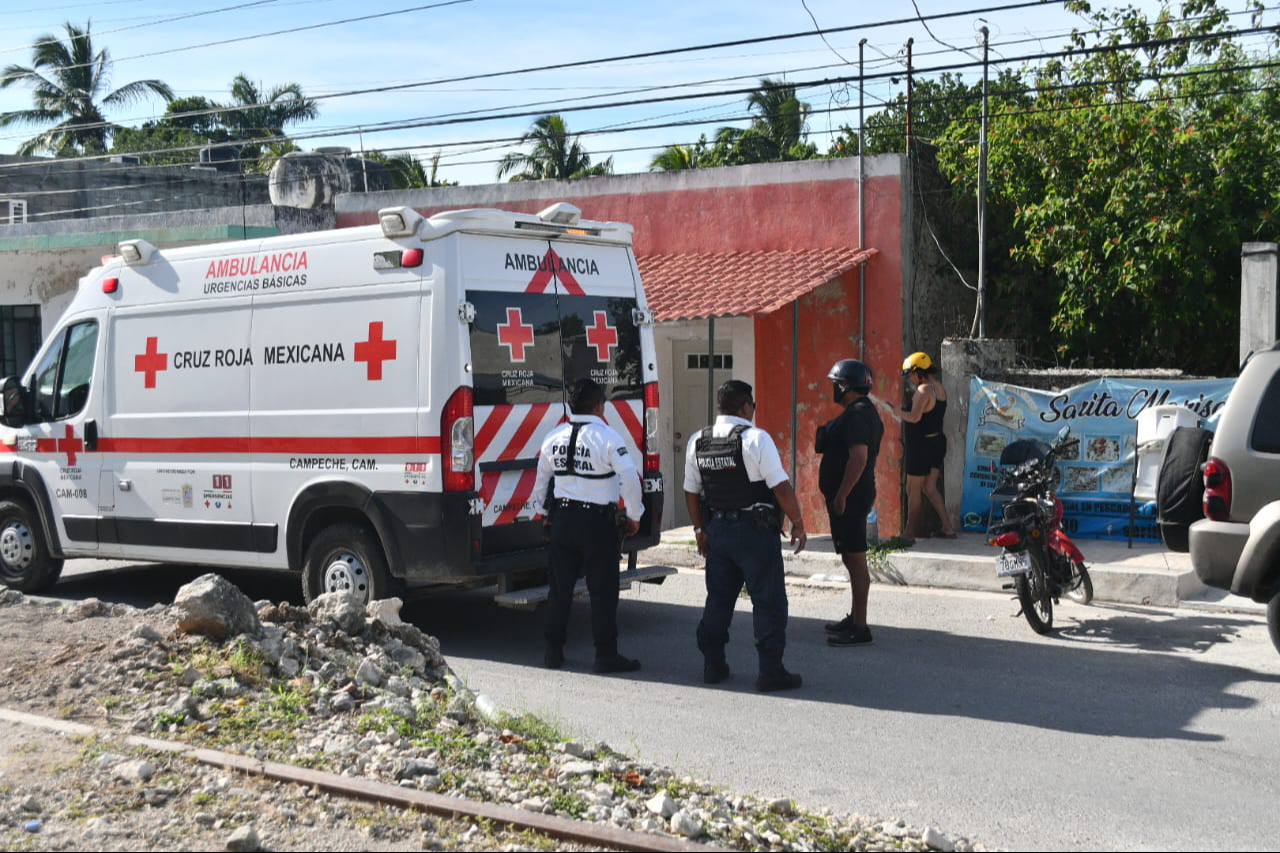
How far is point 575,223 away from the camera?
8.79 m

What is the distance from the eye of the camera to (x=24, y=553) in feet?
35.0

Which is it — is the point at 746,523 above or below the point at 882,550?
above

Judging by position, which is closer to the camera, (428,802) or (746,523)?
(428,802)

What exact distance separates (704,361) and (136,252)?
6.77 meters

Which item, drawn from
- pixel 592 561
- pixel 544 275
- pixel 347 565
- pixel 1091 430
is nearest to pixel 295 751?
pixel 592 561

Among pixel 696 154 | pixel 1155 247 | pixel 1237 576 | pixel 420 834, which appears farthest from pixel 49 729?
pixel 696 154

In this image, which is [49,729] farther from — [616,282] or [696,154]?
[696,154]

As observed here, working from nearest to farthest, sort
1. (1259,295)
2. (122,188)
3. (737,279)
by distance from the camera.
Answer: (1259,295) → (737,279) → (122,188)

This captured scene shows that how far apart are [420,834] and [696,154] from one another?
3147 centimetres

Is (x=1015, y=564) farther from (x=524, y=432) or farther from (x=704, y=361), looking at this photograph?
(x=704, y=361)

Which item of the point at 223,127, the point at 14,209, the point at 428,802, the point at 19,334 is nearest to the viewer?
the point at 428,802

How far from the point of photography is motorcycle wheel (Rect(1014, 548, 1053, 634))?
8688 millimetres

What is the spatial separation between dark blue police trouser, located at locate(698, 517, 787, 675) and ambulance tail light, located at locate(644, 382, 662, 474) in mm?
1828

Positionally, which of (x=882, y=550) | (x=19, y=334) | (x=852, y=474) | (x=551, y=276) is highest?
(x=19, y=334)
